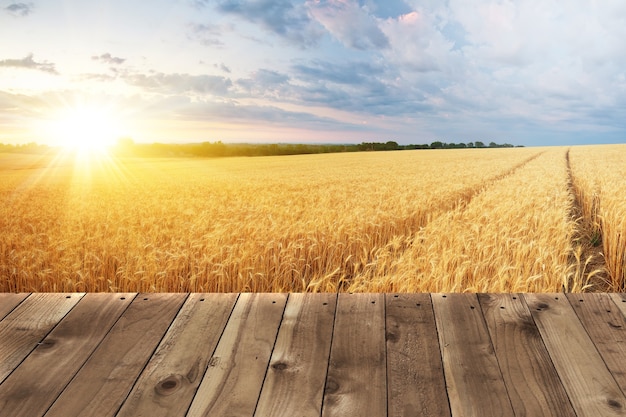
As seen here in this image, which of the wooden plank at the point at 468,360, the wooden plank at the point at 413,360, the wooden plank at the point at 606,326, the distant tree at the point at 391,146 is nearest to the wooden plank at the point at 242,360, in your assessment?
the wooden plank at the point at 413,360

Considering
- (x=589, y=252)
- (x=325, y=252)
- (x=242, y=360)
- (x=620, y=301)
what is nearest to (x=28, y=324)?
(x=242, y=360)

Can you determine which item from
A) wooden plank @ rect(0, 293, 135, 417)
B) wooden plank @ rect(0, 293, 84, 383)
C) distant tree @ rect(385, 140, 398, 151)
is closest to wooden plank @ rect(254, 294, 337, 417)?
wooden plank @ rect(0, 293, 135, 417)

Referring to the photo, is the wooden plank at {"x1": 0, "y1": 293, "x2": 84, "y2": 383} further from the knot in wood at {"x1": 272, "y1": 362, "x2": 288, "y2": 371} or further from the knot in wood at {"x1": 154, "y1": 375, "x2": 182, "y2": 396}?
the knot in wood at {"x1": 272, "y1": 362, "x2": 288, "y2": 371}

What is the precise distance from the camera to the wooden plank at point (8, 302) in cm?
301

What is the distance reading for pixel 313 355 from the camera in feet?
7.80

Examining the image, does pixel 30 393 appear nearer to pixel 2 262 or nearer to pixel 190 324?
pixel 190 324

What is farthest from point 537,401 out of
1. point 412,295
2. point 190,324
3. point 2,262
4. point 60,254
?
point 2,262

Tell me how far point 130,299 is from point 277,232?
12.2ft

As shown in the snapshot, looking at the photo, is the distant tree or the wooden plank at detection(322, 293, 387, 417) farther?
the distant tree

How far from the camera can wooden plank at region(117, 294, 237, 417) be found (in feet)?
6.65

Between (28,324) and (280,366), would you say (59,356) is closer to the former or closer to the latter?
(28,324)

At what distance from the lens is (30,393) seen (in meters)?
2.13

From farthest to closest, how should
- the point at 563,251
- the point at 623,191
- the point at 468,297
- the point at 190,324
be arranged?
the point at 623,191 < the point at 563,251 < the point at 468,297 < the point at 190,324

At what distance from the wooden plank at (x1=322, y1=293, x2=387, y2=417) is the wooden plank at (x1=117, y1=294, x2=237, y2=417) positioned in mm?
610
